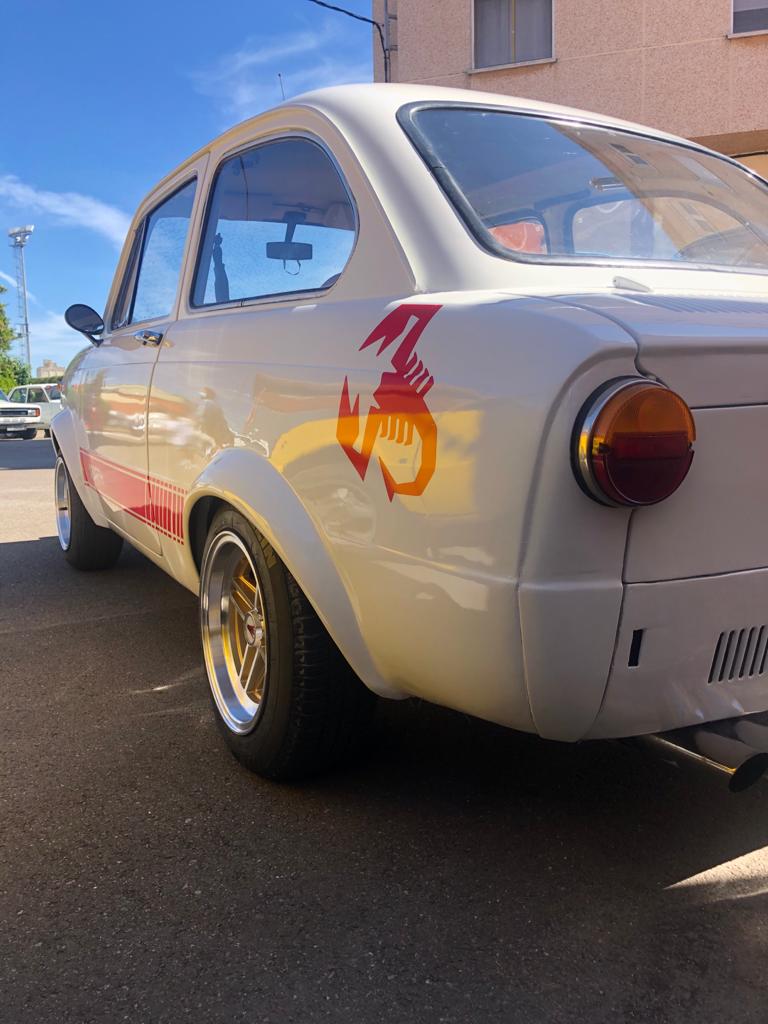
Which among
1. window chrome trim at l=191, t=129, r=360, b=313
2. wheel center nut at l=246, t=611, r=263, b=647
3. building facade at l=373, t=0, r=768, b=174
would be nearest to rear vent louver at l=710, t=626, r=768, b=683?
window chrome trim at l=191, t=129, r=360, b=313

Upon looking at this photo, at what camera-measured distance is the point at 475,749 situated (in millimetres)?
2910

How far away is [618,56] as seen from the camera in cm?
1407

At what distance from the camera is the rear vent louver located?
1839mm

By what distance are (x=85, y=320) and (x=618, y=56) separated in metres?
12.2

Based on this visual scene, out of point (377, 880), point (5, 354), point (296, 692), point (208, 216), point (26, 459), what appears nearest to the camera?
point (377, 880)

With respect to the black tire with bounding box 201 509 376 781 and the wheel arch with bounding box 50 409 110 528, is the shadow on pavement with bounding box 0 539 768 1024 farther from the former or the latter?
the wheel arch with bounding box 50 409 110 528

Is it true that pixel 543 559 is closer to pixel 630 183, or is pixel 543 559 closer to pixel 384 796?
pixel 384 796

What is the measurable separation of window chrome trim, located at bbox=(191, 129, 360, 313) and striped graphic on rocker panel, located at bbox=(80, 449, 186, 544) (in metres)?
0.62

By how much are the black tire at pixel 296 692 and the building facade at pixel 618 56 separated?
13.3 metres

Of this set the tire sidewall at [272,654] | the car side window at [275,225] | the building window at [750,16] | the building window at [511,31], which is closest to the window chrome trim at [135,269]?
the car side window at [275,225]

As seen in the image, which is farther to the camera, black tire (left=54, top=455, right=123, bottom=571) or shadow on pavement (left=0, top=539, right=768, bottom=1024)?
black tire (left=54, top=455, right=123, bottom=571)

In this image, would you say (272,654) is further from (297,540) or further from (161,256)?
(161,256)

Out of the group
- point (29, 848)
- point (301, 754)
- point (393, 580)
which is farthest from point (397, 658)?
point (29, 848)

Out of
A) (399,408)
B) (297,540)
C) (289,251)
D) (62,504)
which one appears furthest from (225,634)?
(62,504)
